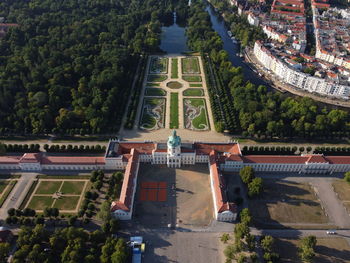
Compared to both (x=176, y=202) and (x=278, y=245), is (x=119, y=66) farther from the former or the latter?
(x=278, y=245)

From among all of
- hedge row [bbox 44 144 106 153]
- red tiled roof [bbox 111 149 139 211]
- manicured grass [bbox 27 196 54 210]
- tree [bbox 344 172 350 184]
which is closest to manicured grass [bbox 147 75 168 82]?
hedge row [bbox 44 144 106 153]

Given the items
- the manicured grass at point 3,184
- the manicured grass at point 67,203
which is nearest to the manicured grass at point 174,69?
the manicured grass at point 67,203

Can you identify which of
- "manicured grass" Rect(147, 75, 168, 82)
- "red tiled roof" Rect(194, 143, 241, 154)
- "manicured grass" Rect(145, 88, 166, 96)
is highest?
"manicured grass" Rect(147, 75, 168, 82)

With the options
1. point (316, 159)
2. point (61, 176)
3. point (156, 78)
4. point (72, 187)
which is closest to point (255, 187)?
point (316, 159)

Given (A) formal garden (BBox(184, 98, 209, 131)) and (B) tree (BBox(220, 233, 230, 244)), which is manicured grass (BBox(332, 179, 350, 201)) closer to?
(B) tree (BBox(220, 233, 230, 244))

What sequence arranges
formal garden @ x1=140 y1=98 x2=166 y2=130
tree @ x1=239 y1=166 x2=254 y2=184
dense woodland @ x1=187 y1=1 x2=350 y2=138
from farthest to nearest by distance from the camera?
formal garden @ x1=140 y1=98 x2=166 y2=130 → dense woodland @ x1=187 y1=1 x2=350 y2=138 → tree @ x1=239 y1=166 x2=254 y2=184

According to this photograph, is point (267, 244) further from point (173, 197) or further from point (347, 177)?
point (347, 177)
